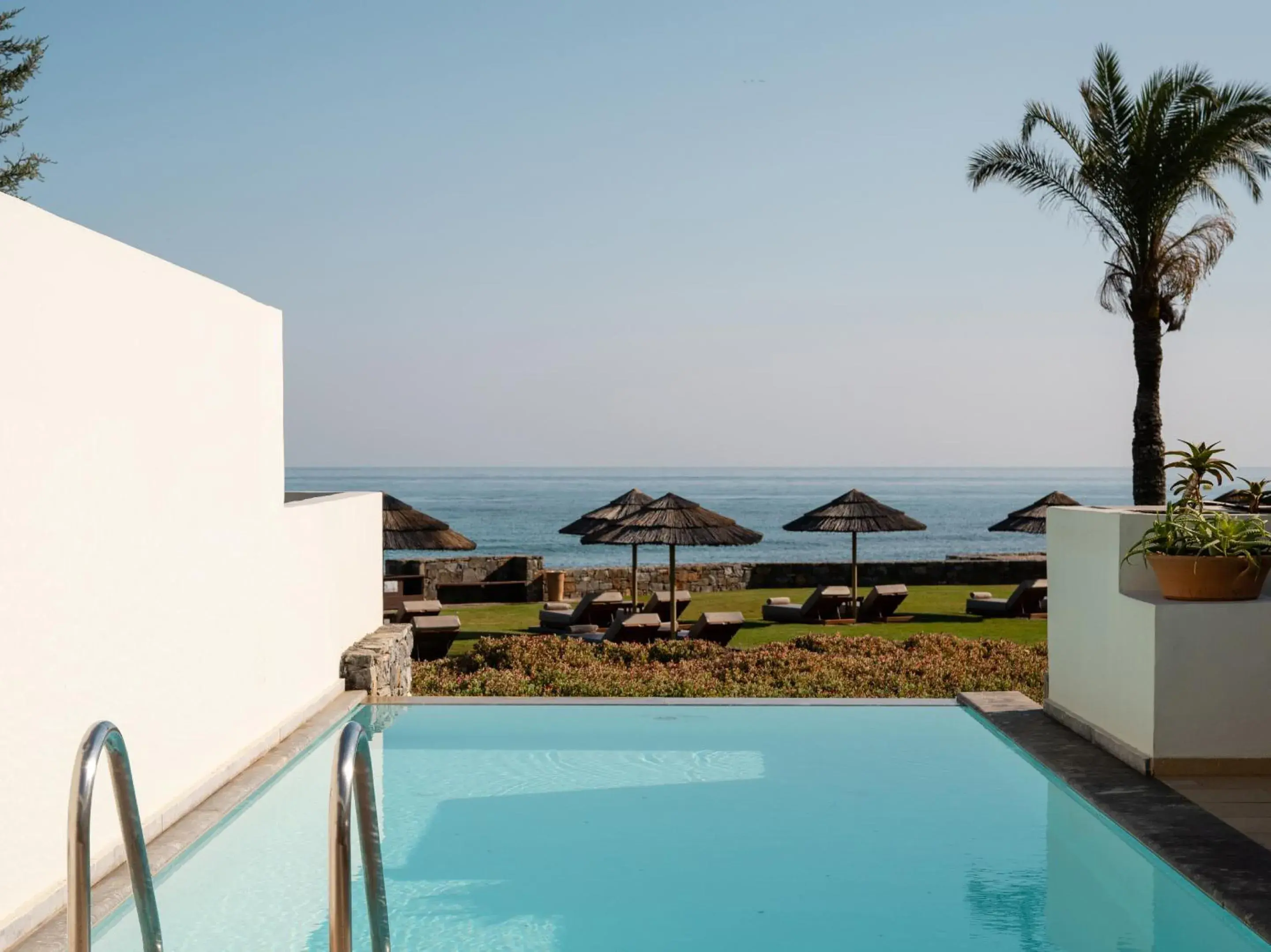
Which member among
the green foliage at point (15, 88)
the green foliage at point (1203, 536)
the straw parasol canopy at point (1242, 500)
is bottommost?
the green foliage at point (1203, 536)

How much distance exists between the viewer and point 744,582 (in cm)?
2873

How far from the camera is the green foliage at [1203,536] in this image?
7.60 meters

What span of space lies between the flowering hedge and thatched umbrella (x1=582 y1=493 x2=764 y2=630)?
97.4 inches

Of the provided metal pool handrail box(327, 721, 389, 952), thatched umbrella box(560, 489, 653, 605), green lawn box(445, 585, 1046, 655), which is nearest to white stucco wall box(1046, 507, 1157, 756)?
metal pool handrail box(327, 721, 389, 952)

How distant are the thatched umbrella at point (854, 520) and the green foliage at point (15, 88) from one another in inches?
820

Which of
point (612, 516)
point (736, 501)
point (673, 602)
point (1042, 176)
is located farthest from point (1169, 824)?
point (736, 501)

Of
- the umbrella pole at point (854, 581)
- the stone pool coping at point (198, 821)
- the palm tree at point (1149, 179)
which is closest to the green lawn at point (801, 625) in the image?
the umbrella pole at point (854, 581)

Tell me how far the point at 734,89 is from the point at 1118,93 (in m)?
10.7

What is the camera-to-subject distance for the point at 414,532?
19516mm

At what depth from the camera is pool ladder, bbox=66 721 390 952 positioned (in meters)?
3.11

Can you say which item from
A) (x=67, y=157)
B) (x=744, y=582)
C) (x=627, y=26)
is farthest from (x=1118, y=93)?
(x=67, y=157)

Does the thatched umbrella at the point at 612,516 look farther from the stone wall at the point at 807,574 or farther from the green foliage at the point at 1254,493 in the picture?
the green foliage at the point at 1254,493

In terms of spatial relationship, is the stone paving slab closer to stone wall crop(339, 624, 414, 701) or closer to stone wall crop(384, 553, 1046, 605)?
stone wall crop(339, 624, 414, 701)

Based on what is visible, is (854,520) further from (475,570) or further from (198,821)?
(198,821)
